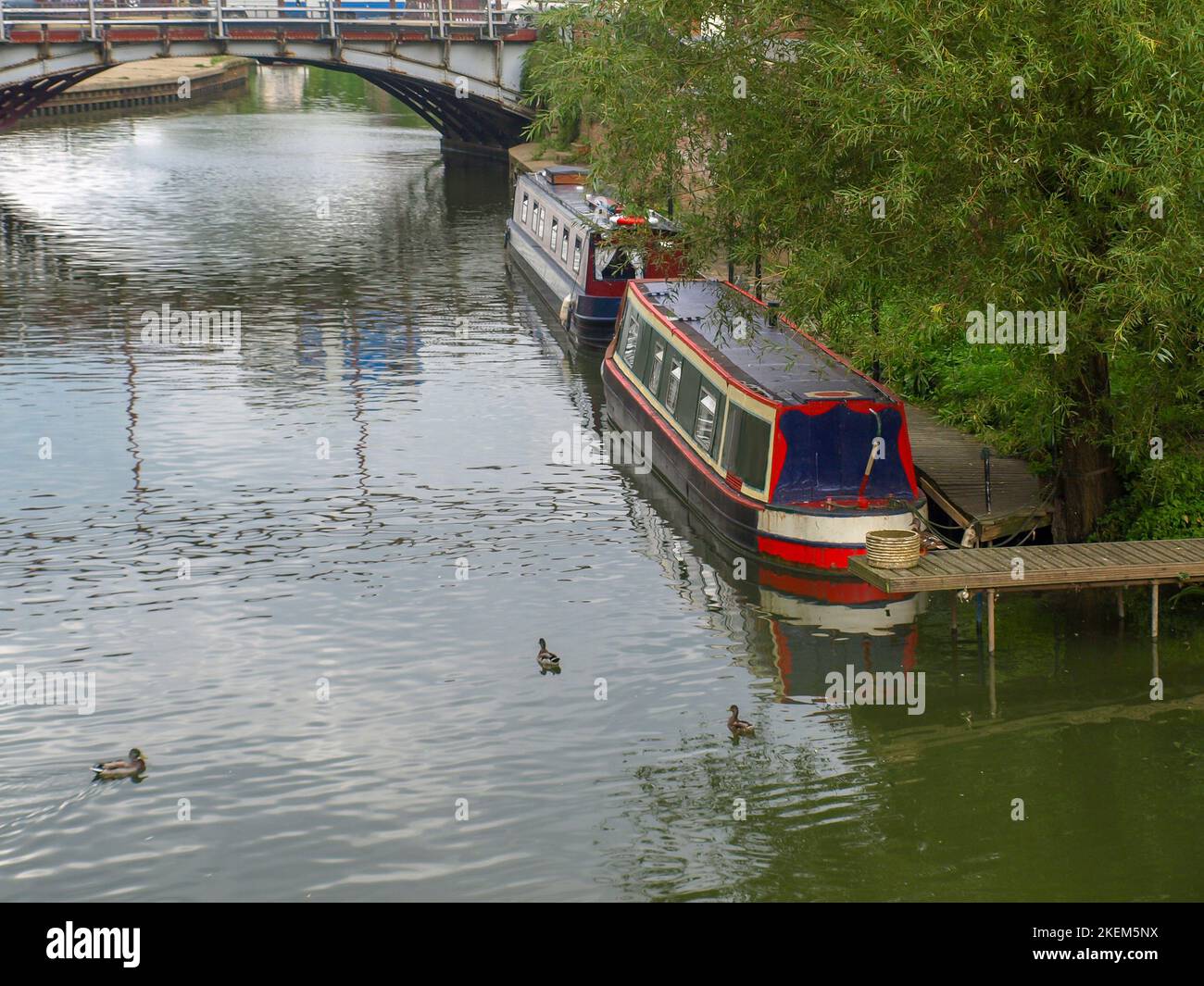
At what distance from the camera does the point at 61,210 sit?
57594 millimetres

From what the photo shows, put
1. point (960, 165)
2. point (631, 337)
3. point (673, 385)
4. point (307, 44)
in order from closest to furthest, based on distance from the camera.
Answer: point (960, 165)
point (673, 385)
point (631, 337)
point (307, 44)

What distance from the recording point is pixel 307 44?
64750 millimetres

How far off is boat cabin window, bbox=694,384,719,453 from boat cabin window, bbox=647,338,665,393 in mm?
2872

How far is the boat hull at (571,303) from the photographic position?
125 feet

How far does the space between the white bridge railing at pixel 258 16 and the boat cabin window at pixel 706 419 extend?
3421 cm

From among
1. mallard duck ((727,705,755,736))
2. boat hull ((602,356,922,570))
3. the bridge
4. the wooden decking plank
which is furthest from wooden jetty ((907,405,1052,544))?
the bridge

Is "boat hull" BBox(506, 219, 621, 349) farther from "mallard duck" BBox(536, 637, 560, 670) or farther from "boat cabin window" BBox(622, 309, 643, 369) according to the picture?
"mallard duck" BBox(536, 637, 560, 670)

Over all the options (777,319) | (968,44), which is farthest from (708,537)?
(968,44)

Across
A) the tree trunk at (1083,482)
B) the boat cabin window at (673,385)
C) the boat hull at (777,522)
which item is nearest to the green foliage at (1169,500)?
the tree trunk at (1083,482)

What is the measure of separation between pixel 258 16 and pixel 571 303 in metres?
35.2

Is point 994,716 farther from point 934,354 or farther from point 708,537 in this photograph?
point 934,354

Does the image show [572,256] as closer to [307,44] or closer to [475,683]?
[475,683]

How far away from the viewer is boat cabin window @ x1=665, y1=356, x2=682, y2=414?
27750 mm

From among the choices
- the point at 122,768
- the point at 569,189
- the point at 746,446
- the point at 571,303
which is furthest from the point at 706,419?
the point at 569,189
